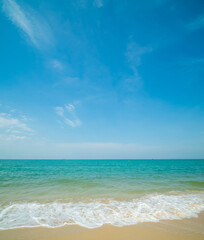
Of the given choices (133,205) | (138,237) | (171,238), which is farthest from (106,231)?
(133,205)

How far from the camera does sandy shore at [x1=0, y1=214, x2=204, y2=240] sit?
A: 4.09m

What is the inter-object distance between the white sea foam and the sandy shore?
13.9 inches

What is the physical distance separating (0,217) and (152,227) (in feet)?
21.9

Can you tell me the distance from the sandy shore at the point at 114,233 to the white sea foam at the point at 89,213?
0.35m

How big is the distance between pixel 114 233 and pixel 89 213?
2.00 m

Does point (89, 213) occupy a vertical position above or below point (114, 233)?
below

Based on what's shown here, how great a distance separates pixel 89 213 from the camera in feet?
19.4

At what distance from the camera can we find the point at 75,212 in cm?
600

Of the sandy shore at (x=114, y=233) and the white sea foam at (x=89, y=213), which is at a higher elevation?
the sandy shore at (x=114, y=233)

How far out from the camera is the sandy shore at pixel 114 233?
13.4 ft

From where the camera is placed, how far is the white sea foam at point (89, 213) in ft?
16.5

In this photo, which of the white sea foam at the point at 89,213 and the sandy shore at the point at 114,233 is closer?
the sandy shore at the point at 114,233

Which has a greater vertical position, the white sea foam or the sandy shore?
the sandy shore

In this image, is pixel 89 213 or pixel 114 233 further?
pixel 89 213
